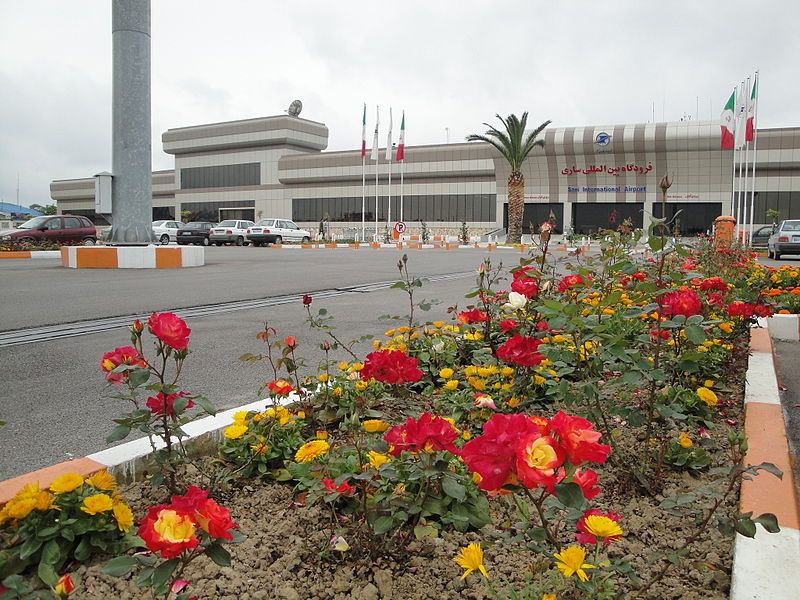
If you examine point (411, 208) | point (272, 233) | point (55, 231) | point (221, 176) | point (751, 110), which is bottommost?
point (55, 231)

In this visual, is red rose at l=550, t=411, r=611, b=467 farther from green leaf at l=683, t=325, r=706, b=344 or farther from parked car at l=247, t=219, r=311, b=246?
parked car at l=247, t=219, r=311, b=246

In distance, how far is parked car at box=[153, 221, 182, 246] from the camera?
37.9m

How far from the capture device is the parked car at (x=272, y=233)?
37344 millimetres

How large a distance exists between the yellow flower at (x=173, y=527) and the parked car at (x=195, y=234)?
37.9m

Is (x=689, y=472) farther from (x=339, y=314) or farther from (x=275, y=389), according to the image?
(x=339, y=314)

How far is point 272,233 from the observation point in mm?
37594

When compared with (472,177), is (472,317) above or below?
below

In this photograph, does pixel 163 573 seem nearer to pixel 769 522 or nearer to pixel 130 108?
pixel 769 522

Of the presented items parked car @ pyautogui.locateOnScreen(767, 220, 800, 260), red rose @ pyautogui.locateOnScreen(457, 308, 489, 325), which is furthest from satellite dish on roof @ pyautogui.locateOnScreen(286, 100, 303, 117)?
red rose @ pyautogui.locateOnScreen(457, 308, 489, 325)

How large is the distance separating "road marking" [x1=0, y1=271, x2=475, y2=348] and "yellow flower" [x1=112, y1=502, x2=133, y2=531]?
127 inches

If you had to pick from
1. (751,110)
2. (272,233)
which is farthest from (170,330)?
(272,233)

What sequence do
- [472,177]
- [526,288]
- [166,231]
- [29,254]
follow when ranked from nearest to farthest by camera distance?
[526,288]
[29,254]
[166,231]
[472,177]

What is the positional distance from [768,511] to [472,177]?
187 feet

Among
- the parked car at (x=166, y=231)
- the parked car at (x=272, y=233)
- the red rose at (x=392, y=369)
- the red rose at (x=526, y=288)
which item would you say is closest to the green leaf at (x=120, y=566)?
the red rose at (x=392, y=369)
